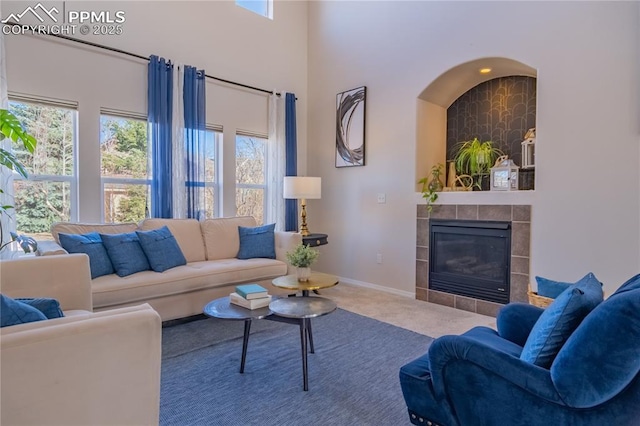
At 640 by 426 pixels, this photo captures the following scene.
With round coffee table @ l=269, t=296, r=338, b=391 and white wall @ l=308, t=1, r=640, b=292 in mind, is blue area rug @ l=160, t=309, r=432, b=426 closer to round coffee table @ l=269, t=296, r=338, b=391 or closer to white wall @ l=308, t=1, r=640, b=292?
round coffee table @ l=269, t=296, r=338, b=391

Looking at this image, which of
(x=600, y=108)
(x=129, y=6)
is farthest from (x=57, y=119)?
(x=600, y=108)

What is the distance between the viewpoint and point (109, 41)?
3734 millimetres

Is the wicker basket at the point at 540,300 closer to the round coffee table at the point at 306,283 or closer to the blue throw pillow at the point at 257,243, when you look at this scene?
the round coffee table at the point at 306,283

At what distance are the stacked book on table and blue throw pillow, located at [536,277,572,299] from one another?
2.04 m

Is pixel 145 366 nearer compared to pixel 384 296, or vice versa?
pixel 145 366

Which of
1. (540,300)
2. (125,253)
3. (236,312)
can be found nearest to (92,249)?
(125,253)

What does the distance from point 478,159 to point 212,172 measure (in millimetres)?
3153

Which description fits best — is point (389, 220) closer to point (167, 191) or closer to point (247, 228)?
point (247, 228)

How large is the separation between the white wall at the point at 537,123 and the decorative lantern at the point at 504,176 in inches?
9.6

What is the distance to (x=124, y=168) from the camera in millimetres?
3920

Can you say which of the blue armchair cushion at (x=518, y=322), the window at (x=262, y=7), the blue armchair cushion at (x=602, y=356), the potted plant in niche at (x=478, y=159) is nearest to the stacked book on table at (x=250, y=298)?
the blue armchair cushion at (x=518, y=322)

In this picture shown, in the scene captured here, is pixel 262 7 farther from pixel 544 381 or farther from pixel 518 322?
pixel 544 381

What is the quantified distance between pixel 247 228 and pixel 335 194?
1.56 meters

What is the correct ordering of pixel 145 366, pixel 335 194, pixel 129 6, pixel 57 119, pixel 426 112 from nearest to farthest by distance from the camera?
pixel 145 366
pixel 57 119
pixel 129 6
pixel 426 112
pixel 335 194
